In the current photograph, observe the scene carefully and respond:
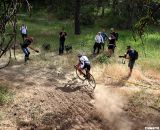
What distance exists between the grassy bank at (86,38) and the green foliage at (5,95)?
8.46 meters

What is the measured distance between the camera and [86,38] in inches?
1196

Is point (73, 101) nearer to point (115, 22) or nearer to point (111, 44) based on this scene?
point (111, 44)

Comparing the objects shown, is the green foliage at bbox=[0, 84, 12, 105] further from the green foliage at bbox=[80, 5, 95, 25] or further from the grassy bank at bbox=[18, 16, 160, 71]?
the green foliage at bbox=[80, 5, 95, 25]

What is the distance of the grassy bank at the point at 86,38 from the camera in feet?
85.2

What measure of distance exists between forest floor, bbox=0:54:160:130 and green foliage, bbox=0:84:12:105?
0.70 feet

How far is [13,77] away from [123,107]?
6451mm

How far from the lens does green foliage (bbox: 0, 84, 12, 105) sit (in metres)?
17.2

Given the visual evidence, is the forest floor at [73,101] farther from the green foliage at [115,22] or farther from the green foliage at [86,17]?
the green foliage at [115,22]

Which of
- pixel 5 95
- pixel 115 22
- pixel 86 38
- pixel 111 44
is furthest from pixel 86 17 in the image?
pixel 5 95

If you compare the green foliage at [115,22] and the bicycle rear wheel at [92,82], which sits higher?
the green foliage at [115,22]

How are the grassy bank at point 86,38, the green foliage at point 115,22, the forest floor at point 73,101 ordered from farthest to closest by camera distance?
the green foliage at point 115,22
the grassy bank at point 86,38
the forest floor at point 73,101

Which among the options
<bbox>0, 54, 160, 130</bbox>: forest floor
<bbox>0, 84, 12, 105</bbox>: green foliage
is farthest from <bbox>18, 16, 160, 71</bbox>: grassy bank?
<bbox>0, 84, 12, 105</bbox>: green foliage

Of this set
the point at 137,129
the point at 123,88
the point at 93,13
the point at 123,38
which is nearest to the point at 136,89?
the point at 123,88

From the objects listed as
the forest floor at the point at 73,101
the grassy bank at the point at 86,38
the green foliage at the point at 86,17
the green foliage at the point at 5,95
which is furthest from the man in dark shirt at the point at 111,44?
the green foliage at the point at 86,17
